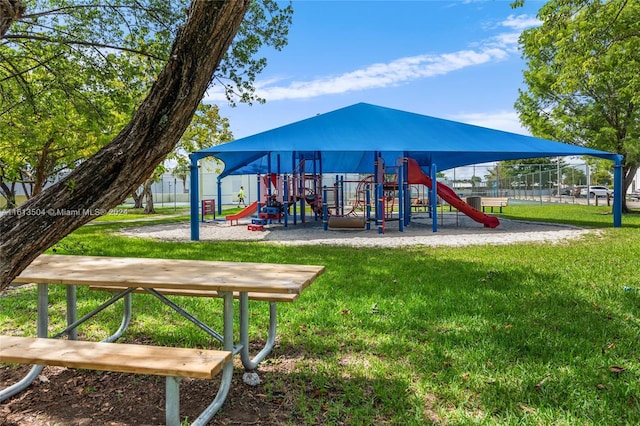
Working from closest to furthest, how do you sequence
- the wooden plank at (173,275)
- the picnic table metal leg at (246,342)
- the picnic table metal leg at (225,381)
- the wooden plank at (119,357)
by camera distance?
the wooden plank at (119,357)
the picnic table metal leg at (225,381)
the wooden plank at (173,275)
the picnic table metal leg at (246,342)

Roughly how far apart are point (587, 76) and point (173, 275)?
777 inches

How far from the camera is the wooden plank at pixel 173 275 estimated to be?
2.55 meters

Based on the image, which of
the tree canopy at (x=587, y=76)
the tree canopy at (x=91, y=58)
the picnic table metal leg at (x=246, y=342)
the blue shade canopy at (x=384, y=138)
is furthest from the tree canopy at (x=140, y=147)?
the tree canopy at (x=587, y=76)

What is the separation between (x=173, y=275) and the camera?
286cm

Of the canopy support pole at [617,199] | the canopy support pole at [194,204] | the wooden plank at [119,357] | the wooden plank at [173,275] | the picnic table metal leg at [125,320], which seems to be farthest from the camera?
the canopy support pole at [617,199]

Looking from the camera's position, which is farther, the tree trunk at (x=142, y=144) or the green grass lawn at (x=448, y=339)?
the green grass lawn at (x=448, y=339)

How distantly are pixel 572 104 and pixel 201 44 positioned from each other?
2378cm

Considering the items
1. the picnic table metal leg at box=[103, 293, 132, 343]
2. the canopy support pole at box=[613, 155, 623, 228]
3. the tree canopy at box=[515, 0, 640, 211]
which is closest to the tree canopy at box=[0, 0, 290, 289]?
the picnic table metal leg at box=[103, 293, 132, 343]

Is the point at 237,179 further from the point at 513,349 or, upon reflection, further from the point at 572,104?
the point at 513,349

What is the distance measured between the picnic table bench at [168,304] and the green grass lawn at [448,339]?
0.51m

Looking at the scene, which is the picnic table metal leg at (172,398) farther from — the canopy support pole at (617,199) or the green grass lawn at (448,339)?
the canopy support pole at (617,199)

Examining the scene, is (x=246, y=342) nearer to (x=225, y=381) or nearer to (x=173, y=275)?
(x=225, y=381)

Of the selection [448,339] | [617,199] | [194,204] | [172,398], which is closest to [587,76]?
[617,199]

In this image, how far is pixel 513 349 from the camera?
3365 millimetres
